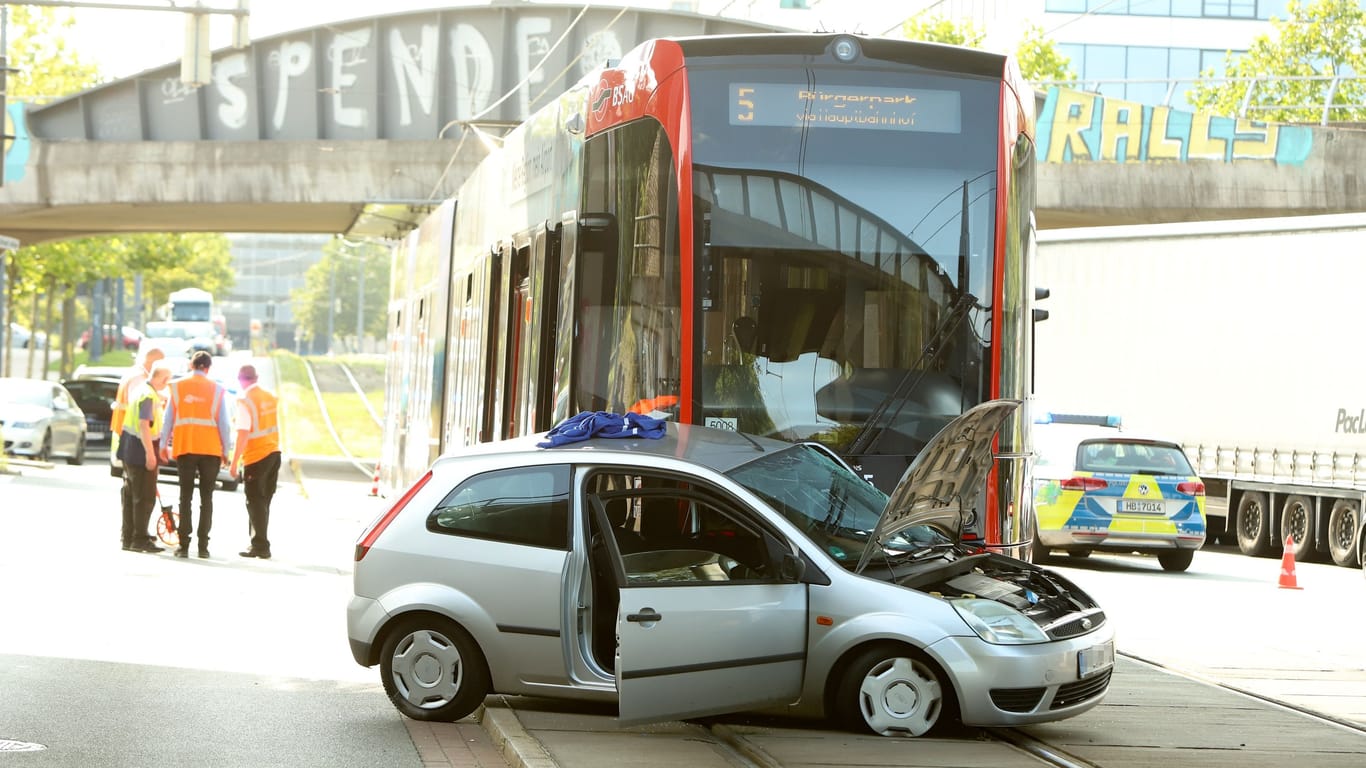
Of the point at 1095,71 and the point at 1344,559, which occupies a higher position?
the point at 1095,71

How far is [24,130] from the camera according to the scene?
120ft

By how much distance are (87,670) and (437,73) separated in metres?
27.9

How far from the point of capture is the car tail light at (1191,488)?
2003cm

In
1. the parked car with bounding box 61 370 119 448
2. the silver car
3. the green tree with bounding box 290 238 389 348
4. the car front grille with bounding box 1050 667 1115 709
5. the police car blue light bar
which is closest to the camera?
the silver car

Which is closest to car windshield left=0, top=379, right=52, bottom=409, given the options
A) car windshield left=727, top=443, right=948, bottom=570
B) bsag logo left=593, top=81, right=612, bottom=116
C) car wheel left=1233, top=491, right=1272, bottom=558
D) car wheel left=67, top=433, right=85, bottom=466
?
car wheel left=67, top=433, right=85, bottom=466

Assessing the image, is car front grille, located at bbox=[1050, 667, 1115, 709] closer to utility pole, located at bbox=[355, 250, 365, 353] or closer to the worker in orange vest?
the worker in orange vest

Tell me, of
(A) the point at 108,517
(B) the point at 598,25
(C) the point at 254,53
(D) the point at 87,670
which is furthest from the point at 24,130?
(D) the point at 87,670

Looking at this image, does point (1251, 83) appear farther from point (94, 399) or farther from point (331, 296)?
→ point (331, 296)

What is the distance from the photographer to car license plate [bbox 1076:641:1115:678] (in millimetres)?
8461

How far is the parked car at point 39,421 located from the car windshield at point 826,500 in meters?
25.1

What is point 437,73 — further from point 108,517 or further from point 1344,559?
point 1344,559

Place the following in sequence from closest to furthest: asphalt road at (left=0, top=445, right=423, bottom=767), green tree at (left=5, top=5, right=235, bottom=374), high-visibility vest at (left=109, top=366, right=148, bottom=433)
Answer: asphalt road at (left=0, top=445, right=423, bottom=767) < high-visibility vest at (left=109, top=366, right=148, bottom=433) < green tree at (left=5, top=5, right=235, bottom=374)

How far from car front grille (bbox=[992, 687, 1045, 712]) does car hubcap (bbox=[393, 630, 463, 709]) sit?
239cm

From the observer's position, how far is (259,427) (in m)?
17.3
